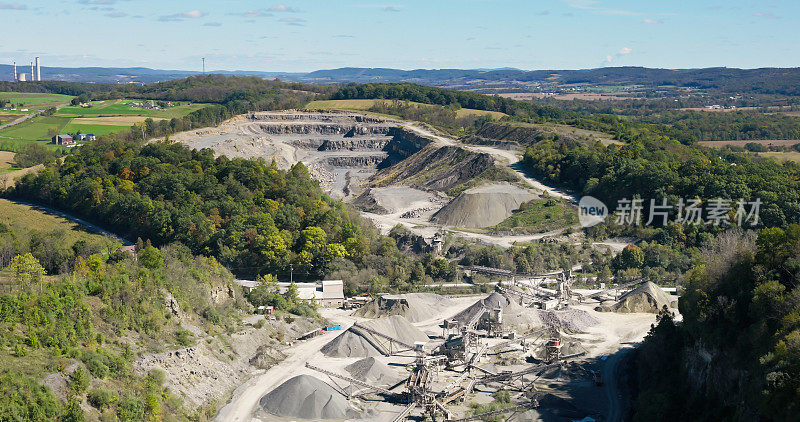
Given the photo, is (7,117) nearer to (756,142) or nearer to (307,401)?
(307,401)

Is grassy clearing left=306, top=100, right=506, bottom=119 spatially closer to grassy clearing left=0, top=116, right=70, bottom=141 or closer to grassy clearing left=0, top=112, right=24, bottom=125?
grassy clearing left=0, top=116, right=70, bottom=141

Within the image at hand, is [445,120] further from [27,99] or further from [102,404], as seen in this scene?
[102,404]

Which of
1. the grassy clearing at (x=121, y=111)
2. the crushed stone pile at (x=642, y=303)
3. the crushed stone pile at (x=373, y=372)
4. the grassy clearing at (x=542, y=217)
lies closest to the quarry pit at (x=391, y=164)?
the grassy clearing at (x=542, y=217)

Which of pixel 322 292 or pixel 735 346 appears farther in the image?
pixel 322 292

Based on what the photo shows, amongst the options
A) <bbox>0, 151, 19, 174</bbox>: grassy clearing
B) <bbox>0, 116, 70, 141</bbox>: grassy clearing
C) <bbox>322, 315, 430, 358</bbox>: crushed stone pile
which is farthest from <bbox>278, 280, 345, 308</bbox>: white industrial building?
<bbox>0, 116, 70, 141</bbox>: grassy clearing

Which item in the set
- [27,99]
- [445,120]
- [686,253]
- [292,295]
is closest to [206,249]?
[292,295]

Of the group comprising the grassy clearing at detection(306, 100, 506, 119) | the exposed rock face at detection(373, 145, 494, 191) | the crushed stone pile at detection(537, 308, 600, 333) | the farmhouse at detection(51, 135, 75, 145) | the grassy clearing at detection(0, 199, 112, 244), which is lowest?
Result: the crushed stone pile at detection(537, 308, 600, 333)

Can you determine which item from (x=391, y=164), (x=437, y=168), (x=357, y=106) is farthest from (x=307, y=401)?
(x=357, y=106)
